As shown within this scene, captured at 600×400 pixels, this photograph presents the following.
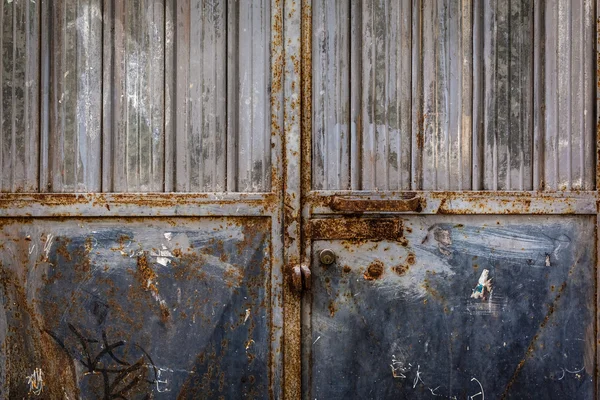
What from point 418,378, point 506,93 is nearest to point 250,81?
point 506,93

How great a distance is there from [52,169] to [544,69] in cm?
176

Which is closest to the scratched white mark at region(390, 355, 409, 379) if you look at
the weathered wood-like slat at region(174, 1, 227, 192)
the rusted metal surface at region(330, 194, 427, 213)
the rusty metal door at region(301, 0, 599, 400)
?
the rusty metal door at region(301, 0, 599, 400)

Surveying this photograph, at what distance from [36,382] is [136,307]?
427mm

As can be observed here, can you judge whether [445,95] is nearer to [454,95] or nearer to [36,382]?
[454,95]

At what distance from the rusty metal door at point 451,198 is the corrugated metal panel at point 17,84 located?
94cm

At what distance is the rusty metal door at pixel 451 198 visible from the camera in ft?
5.84

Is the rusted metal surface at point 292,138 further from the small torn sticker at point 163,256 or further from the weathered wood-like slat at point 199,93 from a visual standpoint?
the small torn sticker at point 163,256

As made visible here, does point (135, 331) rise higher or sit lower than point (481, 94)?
lower

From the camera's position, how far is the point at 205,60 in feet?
5.79

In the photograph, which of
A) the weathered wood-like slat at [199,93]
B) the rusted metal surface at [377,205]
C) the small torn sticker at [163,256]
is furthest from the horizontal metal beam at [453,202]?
the small torn sticker at [163,256]

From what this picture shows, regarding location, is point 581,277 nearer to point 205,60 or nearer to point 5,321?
point 205,60

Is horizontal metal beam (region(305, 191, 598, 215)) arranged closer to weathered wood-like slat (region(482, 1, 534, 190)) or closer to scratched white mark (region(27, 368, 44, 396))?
weathered wood-like slat (region(482, 1, 534, 190))

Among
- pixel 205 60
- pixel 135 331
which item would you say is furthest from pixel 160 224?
pixel 205 60

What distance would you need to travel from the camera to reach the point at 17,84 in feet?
5.69
